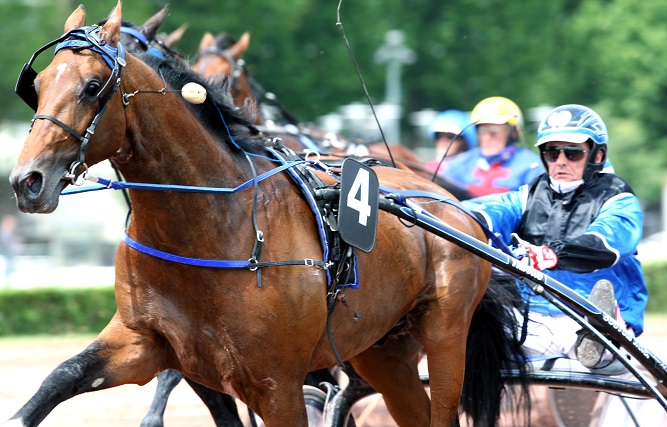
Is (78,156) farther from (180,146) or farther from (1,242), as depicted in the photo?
(1,242)

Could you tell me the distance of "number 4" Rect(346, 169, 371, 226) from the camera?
144 inches

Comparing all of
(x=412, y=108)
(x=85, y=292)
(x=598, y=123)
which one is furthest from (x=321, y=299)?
(x=412, y=108)

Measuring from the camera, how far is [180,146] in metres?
3.39

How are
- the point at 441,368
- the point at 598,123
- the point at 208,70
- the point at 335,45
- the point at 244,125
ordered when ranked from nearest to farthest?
the point at 244,125 < the point at 441,368 < the point at 598,123 < the point at 208,70 < the point at 335,45

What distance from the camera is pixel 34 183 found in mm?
2947

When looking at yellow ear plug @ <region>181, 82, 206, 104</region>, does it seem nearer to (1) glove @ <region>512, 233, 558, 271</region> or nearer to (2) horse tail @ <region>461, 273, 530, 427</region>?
(1) glove @ <region>512, 233, 558, 271</region>

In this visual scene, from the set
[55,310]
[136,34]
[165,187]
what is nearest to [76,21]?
[165,187]

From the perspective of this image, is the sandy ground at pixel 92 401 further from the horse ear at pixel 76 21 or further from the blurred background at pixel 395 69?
the blurred background at pixel 395 69

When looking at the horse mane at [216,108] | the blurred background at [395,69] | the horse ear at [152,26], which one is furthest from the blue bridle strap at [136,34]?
the blurred background at [395,69]

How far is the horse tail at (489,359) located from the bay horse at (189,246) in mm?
949

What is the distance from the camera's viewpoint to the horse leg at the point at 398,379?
173 inches

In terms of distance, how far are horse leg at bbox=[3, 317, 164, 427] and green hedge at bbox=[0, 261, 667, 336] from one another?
22.6 ft

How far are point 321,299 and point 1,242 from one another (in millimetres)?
12341

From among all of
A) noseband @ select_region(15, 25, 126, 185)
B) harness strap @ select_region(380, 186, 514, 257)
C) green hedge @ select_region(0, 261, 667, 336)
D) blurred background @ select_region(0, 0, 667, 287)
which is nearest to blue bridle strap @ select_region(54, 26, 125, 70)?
noseband @ select_region(15, 25, 126, 185)
